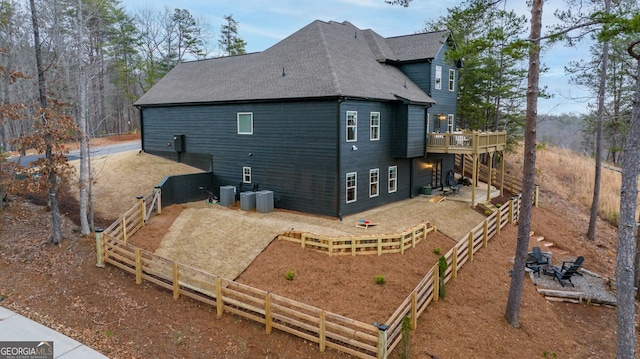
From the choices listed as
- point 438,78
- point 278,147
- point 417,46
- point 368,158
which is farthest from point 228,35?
point 368,158

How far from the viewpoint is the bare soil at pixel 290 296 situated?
388 inches

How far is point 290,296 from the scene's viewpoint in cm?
1140

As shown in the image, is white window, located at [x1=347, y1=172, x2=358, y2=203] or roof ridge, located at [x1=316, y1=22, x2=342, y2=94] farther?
white window, located at [x1=347, y1=172, x2=358, y2=203]

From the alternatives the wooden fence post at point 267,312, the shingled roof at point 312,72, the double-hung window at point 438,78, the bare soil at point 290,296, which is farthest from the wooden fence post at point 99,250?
the double-hung window at point 438,78

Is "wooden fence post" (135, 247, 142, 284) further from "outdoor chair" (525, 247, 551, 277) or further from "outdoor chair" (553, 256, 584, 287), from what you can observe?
"outdoor chair" (553, 256, 584, 287)

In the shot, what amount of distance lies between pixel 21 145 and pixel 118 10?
110 feet

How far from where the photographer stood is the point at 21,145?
13.7 m

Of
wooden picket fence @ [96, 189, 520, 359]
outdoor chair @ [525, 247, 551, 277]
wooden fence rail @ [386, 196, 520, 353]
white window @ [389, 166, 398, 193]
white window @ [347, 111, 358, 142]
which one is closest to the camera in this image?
wooden picket fence @ [96, 189, 520, 359]

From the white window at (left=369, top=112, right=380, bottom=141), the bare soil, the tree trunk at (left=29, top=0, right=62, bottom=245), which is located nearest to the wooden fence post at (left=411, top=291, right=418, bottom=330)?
the bare soil

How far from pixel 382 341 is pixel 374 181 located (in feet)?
37.9

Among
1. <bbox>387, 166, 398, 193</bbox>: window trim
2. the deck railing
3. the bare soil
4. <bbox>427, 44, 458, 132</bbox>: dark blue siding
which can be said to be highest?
<bbox>427, 44, 458, 132</bbox>: dark blue siding

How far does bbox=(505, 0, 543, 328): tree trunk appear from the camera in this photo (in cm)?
1010

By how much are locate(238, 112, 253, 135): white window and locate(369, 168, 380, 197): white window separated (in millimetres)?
6660

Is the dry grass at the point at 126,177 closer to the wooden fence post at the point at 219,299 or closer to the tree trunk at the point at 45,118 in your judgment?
the tree trunk at the point at 45,118
